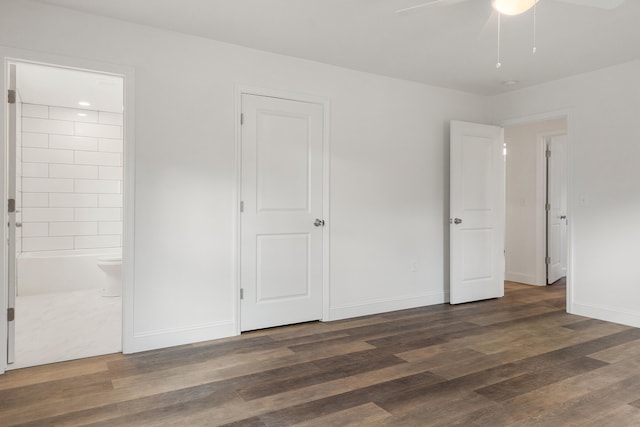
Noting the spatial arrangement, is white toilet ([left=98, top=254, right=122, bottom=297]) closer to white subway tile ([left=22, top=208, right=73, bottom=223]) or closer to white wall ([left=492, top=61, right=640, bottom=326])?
white subway tile ([left=22, top=208, right=73, bottom=223])

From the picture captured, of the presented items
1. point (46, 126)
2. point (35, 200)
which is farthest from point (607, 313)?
point (46, 126)

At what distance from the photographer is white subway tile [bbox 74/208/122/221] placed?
19.5ft

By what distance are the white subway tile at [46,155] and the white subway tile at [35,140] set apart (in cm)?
6

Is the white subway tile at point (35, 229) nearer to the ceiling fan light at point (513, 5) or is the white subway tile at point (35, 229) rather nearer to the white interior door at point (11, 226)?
the white interior door at point (11, 226)

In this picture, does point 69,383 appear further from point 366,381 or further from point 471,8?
point 471,8

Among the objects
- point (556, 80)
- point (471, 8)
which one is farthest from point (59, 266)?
point (556, 80)

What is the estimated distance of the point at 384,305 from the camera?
444 cm

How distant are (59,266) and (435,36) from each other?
5.26 meters

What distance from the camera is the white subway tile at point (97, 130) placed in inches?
234

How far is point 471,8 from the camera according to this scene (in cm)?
286

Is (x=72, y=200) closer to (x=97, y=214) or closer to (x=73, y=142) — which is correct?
(x=97, y=214)

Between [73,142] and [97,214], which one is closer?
[73,142]

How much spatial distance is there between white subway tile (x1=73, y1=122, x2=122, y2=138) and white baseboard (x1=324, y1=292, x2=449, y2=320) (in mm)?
4341

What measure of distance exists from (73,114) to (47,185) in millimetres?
1063
